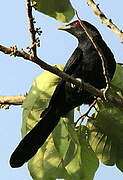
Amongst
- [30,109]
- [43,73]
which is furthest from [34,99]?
[43,73]

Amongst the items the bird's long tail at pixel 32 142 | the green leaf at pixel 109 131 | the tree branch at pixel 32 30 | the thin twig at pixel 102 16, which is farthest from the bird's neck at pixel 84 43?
the tree branch at pixel 32 30

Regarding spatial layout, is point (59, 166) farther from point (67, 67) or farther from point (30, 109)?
point (67, 67)

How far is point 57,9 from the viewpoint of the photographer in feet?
8.30

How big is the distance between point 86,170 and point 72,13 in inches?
38.0

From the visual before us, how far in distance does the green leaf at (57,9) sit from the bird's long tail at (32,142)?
0.99 m

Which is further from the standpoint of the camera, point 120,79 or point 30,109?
point 120,79

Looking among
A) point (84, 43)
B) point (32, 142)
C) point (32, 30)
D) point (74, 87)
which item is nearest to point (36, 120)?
point (32, 142)

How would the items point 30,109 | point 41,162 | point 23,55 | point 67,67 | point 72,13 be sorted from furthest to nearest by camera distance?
point 67,67
point 41,162
point 30,109
point 72,13
point 23,55

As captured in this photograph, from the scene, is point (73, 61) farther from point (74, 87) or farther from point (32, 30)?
point (32, 30)

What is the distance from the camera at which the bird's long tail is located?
3.35m

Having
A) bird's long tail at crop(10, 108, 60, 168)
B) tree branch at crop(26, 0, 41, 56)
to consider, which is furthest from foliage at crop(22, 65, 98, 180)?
tree branch at crop(26, 0, 41, 56)

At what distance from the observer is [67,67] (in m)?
4.01

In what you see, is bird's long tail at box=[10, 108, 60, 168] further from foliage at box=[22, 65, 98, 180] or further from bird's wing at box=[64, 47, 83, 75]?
bird's wing at box=[64, 47, 83, 75]

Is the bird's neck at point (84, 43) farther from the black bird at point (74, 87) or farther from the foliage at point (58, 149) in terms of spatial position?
the foliage at point (58, 149)
